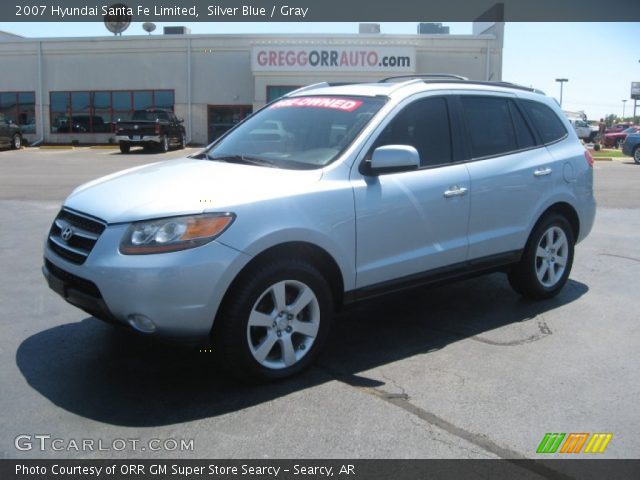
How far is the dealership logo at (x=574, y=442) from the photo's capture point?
10.9ft

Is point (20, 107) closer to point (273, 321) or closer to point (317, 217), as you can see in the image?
point (317, 217)

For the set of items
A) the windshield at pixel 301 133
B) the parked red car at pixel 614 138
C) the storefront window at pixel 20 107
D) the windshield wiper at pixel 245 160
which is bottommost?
the windshield wiper at pixel 245 160

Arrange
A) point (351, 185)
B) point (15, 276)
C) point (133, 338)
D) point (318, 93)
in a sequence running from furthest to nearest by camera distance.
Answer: point (15, 276), point (318, 93), point (133, 338), point (351, 185)

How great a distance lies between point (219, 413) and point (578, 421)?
2.01 meters

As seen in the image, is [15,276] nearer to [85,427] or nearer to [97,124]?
[85,427]

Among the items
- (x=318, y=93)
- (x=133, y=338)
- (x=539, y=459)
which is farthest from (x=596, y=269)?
(x=133, y=338)

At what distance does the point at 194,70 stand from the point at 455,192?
30.3 meters

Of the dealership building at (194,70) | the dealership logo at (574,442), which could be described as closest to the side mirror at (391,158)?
the dealership logo at (574,442)

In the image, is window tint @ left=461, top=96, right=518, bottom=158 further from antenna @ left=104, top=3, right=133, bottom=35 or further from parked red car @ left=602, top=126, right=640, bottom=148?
parked red car @ left=602, top=126, right=640, bottom=148

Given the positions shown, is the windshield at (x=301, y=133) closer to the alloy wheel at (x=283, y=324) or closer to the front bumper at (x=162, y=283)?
the alloy wheel at (x=283, y=324)

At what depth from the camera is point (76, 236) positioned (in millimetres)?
3979

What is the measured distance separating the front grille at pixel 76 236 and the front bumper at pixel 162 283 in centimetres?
10

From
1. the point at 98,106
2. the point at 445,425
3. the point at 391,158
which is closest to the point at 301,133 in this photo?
the point at 391,158

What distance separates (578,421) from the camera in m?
3.61
